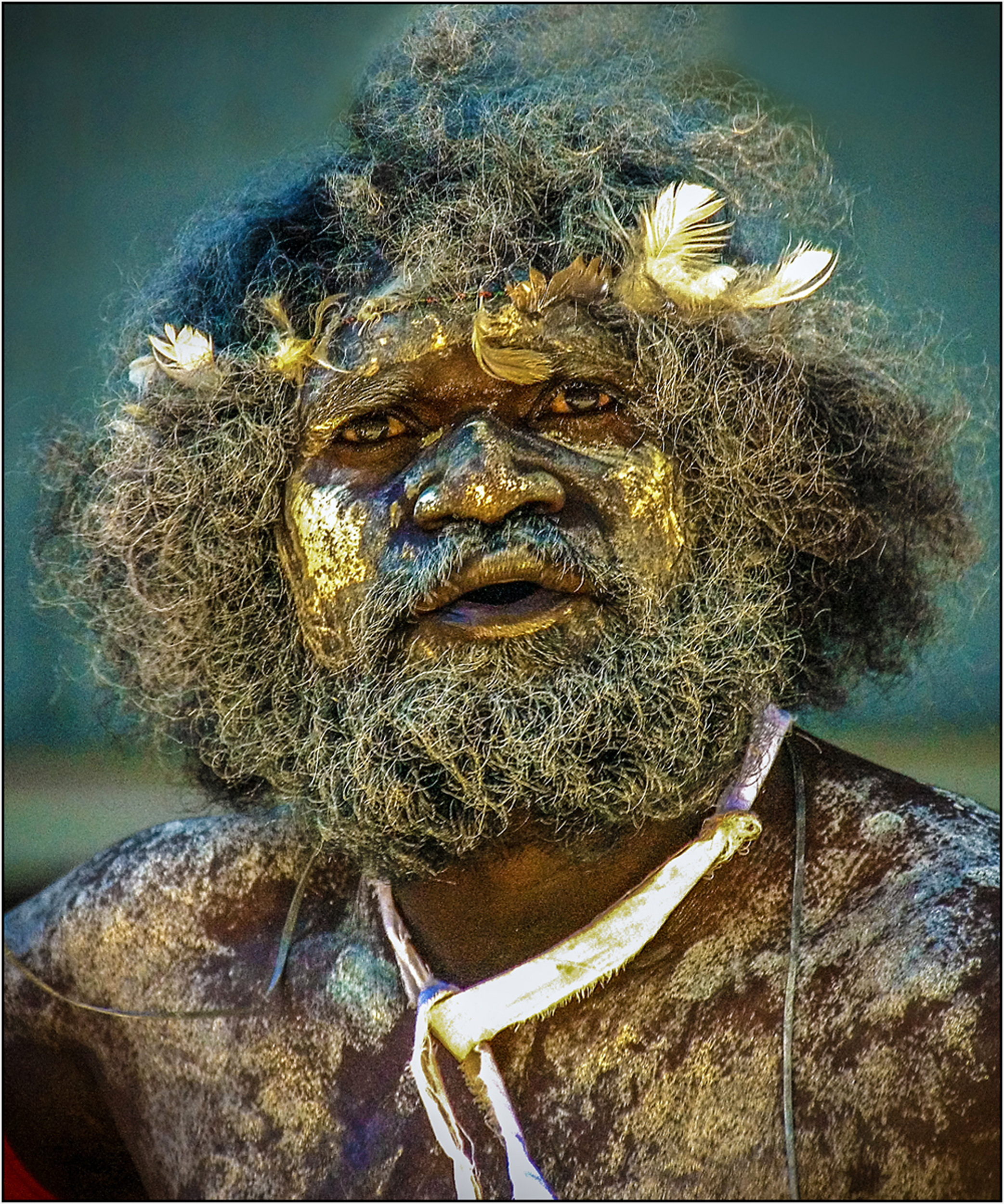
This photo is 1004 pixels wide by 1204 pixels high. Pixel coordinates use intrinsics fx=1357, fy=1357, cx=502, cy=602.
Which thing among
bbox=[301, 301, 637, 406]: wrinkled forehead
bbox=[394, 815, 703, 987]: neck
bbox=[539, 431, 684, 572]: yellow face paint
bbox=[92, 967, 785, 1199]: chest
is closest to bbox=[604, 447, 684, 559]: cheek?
bbox=[539, 431, 684, 572]: yellow face paint

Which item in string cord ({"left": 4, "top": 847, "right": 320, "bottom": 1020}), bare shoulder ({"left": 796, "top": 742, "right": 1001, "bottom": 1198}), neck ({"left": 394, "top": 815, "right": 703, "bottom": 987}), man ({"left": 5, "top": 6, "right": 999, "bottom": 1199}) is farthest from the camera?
string cord ({"left": 4, "top": 847, "right": 320, "bottom": 1020})

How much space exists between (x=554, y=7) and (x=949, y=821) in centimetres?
112

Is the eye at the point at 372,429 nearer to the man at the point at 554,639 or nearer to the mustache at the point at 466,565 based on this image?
the man at the point at 554,639

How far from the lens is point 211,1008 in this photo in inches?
69.5

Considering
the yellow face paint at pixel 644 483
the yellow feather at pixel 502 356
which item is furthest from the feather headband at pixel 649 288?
the yellow face paint at pixel 644 483

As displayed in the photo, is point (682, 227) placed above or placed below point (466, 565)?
above

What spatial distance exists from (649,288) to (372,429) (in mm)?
364

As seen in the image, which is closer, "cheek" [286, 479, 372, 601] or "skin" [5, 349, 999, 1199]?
"skin" [5, 349, 999, 1199]

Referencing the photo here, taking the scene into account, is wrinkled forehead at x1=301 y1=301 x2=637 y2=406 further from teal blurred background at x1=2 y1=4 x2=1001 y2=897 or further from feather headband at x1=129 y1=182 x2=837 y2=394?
teal blurred background at x1=2 y1=4 x2=1001 y2=897

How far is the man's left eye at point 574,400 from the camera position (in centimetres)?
159

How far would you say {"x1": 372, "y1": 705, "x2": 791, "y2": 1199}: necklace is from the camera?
61.2 inches

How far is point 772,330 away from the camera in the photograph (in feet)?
5.36

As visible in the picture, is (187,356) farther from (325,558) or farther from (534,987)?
(534,987)

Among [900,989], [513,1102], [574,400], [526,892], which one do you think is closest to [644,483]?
[574,400]
